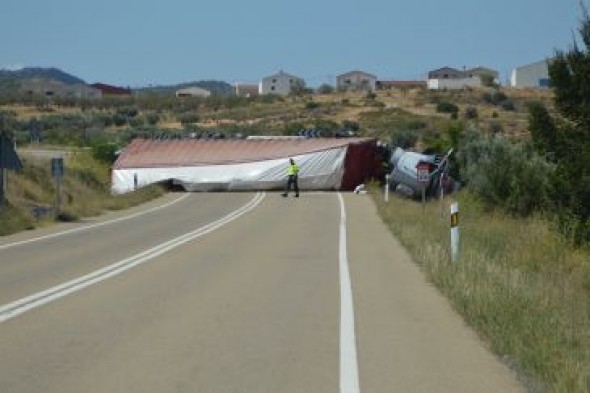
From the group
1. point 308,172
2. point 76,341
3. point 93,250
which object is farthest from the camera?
point 308,172

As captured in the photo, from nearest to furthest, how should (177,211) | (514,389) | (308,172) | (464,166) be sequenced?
(514,389) → (177,211) → (464,166) → (308,172)

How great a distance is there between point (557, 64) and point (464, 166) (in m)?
20.4

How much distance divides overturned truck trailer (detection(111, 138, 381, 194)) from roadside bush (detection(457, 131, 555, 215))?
10.6 m

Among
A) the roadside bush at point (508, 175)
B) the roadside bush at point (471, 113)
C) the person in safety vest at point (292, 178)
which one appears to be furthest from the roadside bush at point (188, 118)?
the roadside bush at point (508, 175)

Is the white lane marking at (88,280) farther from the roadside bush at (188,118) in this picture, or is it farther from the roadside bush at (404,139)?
the roadside bush at (188,118)

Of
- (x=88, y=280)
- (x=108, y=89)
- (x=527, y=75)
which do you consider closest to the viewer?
(x=88, y=280)

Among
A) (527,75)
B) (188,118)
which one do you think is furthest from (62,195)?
(527,75)

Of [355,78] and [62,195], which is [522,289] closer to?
[62,195]

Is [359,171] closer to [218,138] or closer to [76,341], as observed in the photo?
[218,138]

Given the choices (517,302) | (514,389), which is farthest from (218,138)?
(514,389)

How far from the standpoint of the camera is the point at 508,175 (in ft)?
104

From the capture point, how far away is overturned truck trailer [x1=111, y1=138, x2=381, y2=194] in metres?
47.7

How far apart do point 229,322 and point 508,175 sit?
22358 millimetres

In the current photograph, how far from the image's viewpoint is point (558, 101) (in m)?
20.4
